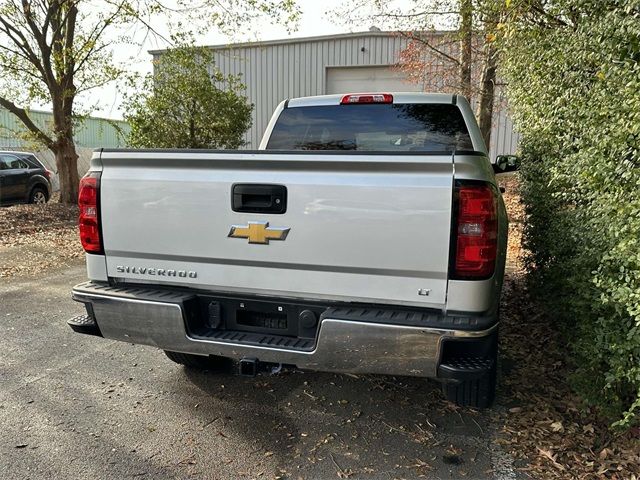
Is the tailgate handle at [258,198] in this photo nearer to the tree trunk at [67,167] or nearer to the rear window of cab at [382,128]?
the rear window of cab at [382,128]

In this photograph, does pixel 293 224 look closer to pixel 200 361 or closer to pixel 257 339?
pixel 257 339

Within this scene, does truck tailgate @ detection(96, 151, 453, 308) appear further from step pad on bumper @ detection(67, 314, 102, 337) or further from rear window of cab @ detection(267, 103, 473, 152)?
rear window of cab @ detection(267, 103, 473, 152)

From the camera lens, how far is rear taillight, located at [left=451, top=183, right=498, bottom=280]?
8.54 feet

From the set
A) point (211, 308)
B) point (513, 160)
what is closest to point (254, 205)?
point (211, 308)

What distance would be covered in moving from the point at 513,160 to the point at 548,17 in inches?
52.0

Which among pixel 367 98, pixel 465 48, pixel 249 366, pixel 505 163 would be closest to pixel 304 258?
pixel 249 366

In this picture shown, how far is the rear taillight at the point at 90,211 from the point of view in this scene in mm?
3297

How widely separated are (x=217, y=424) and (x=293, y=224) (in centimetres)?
149

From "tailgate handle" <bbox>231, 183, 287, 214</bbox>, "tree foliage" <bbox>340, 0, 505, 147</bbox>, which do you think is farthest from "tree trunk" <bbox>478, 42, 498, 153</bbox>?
"tailgate handle" <bbox>231, 183, 287, 214</bbox>

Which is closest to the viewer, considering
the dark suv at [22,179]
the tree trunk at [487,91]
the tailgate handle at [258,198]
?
the tailgate handle at [258,198]

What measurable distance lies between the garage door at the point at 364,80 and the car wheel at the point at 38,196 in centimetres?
1081

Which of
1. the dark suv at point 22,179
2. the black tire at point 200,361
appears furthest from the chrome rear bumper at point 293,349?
the dark suv at point 22,179

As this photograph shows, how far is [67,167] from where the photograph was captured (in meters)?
14.8

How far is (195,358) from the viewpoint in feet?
13.5
